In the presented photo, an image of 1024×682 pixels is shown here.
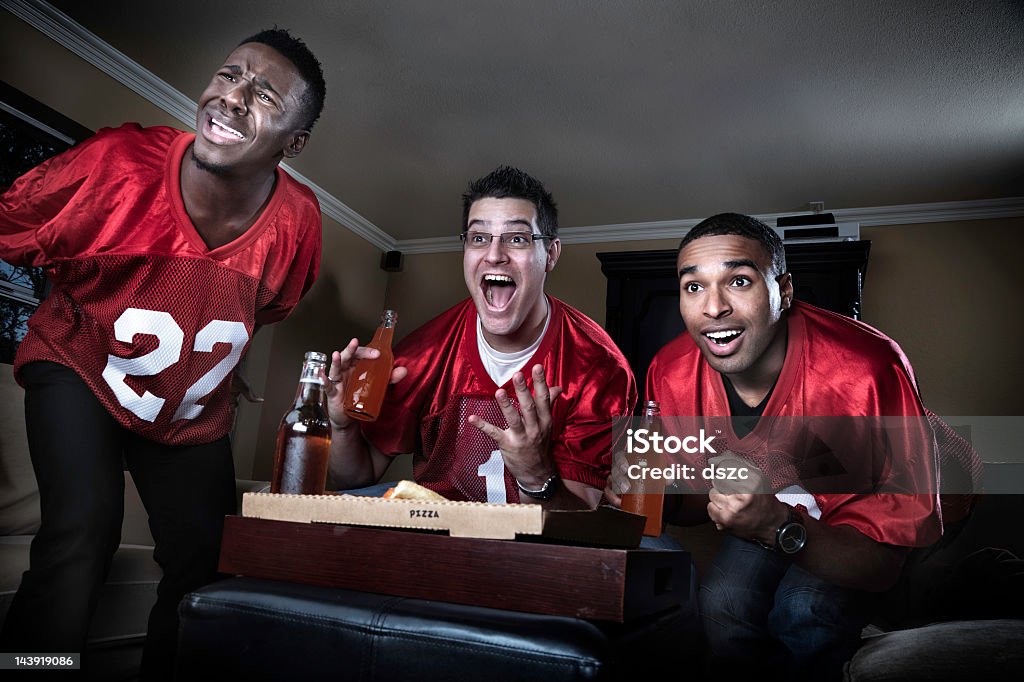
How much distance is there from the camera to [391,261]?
2527 millimetres

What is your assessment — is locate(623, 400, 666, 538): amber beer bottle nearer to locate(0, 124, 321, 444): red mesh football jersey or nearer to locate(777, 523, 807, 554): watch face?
locate(777, 523, 807, 554): watch face

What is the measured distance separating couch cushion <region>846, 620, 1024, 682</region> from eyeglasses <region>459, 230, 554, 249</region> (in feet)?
3.25

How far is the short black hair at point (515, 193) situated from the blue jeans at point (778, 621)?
822 mm

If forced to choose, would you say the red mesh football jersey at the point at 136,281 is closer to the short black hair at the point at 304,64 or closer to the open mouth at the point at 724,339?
the short black hair at the point at 304,64

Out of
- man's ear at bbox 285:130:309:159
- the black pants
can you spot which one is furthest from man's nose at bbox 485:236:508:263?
the black pants

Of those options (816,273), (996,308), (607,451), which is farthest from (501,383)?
(996,308)

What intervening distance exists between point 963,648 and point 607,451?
679mm

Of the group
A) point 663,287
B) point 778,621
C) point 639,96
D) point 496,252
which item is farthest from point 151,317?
point 663,287

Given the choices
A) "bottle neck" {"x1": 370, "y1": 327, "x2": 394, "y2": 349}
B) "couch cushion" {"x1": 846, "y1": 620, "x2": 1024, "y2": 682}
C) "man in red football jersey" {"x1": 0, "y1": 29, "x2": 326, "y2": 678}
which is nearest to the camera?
"couch cushion" {"x1": 846, "y1": 620, "x2": 1024, "y2": 682}

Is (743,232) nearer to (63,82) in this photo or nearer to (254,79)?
(254,79)

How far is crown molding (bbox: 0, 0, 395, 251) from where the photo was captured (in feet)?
5.79

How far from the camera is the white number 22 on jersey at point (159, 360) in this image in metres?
1.37

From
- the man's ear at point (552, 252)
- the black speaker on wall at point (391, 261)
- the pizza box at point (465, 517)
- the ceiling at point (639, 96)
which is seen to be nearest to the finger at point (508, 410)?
the pizza box at point (465, 517)

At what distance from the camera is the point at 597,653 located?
56 centimetres
